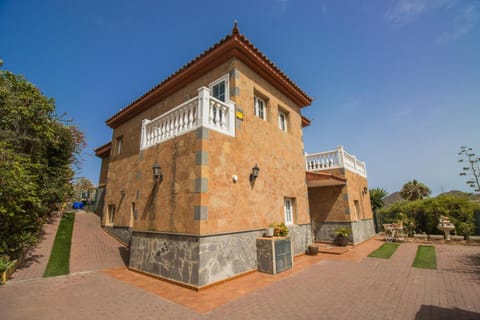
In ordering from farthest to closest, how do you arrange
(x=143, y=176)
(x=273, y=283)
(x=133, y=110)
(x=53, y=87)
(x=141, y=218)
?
(x=133, y=110)
(x=53, y=87)
(x=143, y=176)
(x=141, y=218)
(x=273, y=283)

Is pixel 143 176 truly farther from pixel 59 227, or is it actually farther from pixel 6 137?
pixel 59 227

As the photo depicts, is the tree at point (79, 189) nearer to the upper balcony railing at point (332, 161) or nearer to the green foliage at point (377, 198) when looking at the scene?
the upper balcony railing at point (332, 161)

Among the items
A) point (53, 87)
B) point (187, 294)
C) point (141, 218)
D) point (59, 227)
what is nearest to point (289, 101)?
point (141, 218)

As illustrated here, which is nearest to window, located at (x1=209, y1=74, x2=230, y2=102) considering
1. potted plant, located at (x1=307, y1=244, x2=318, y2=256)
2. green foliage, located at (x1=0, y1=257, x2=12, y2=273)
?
potted plant, located at (x1=307, y1=244, x2=318, y2=256)

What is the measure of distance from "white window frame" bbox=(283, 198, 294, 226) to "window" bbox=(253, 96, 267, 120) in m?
4.20

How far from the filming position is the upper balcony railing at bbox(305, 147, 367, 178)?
14.3m

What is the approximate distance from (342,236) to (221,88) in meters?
11.0

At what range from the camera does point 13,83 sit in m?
9.70

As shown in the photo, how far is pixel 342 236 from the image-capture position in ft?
41.6

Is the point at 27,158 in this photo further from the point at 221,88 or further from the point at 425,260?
the point at 425,260

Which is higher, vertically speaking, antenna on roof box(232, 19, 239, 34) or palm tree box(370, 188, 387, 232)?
antenna on roof box(232, 19, 239, 34)

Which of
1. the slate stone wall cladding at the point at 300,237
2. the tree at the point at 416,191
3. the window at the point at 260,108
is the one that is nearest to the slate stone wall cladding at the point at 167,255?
the slate stone wall cladding at the point at 300,237

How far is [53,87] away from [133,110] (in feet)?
13.0

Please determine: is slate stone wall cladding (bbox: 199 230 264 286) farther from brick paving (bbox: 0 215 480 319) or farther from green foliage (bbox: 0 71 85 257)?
green foliage (bbox: 0 71 85 257)
